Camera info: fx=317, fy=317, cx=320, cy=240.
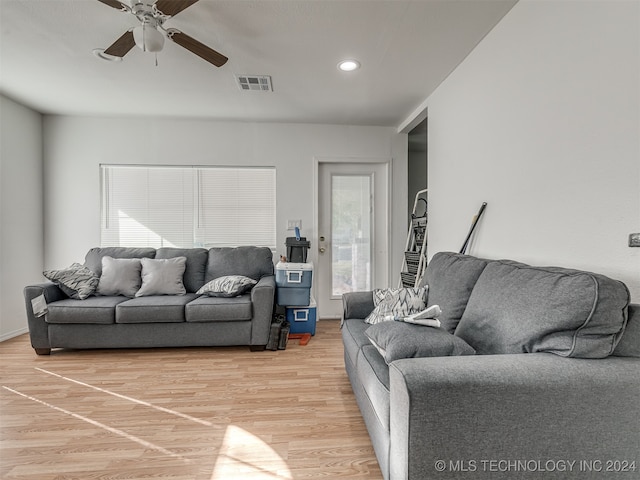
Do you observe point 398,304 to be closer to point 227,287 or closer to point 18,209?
point 227,287

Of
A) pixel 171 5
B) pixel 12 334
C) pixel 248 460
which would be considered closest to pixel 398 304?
pixel 248 460

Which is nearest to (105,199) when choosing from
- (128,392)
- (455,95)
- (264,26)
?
(128,392)

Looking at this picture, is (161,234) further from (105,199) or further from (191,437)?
(191,437)

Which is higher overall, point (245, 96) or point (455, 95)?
point (245, 96)

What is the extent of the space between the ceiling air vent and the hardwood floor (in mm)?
2480

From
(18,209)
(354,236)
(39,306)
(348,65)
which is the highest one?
(348,65)

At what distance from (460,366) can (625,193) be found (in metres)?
1.02

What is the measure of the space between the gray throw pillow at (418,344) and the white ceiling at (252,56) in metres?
1.88

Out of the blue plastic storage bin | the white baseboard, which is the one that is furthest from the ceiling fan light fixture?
the white baseboard

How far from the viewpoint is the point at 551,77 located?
1668 mm

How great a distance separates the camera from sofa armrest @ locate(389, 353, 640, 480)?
3.27 feet

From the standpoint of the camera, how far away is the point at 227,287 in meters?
3.07

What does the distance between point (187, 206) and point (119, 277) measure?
1.14 metres

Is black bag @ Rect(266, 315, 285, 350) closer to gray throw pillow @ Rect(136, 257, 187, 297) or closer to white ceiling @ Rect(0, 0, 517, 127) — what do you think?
gray throw pillow @ Rect(136, 257, 187, 297)
